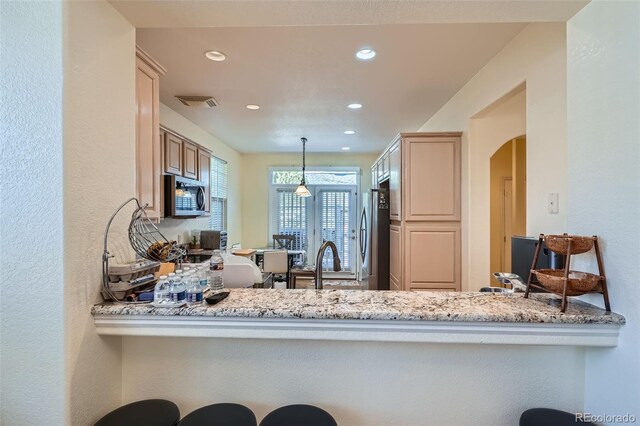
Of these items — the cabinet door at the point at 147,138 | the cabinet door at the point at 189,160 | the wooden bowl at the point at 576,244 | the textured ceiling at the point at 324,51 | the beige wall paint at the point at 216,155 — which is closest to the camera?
the wooden bowl at the point at 576,244

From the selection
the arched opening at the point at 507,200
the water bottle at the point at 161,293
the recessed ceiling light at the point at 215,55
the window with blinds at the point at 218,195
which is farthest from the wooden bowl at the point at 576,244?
the window with blinds at the point at 218,195

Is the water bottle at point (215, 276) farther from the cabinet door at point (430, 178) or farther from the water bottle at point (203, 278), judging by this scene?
the cabinet door at point (430, 178)

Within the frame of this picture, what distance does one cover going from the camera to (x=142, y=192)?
1688 mm

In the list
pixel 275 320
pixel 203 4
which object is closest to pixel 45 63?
pixel 203 4

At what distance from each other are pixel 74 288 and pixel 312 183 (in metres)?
5.71

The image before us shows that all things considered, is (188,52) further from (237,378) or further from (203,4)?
(237,378)

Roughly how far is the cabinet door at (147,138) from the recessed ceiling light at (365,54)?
1451 millimetres

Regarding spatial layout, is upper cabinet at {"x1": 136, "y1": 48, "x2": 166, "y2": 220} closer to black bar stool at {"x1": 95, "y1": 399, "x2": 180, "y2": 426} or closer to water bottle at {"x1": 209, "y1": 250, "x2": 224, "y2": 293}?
water bottle at {"x1": 209, "y1": 250, "x2": 224, "y2": 293}

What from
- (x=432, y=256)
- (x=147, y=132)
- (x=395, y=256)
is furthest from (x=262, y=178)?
(x=147, y=132)

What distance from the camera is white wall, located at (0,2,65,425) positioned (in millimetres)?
1029

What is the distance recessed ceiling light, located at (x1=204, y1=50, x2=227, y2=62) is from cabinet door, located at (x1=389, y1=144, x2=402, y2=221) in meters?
1.85

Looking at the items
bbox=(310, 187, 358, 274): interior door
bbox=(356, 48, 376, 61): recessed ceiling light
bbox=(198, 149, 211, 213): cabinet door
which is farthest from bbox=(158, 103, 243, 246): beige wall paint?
bbox=(356, 48, 376, 61): recessed ceiling light

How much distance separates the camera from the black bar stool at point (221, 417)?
1.06 m

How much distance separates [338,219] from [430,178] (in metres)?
3.76
